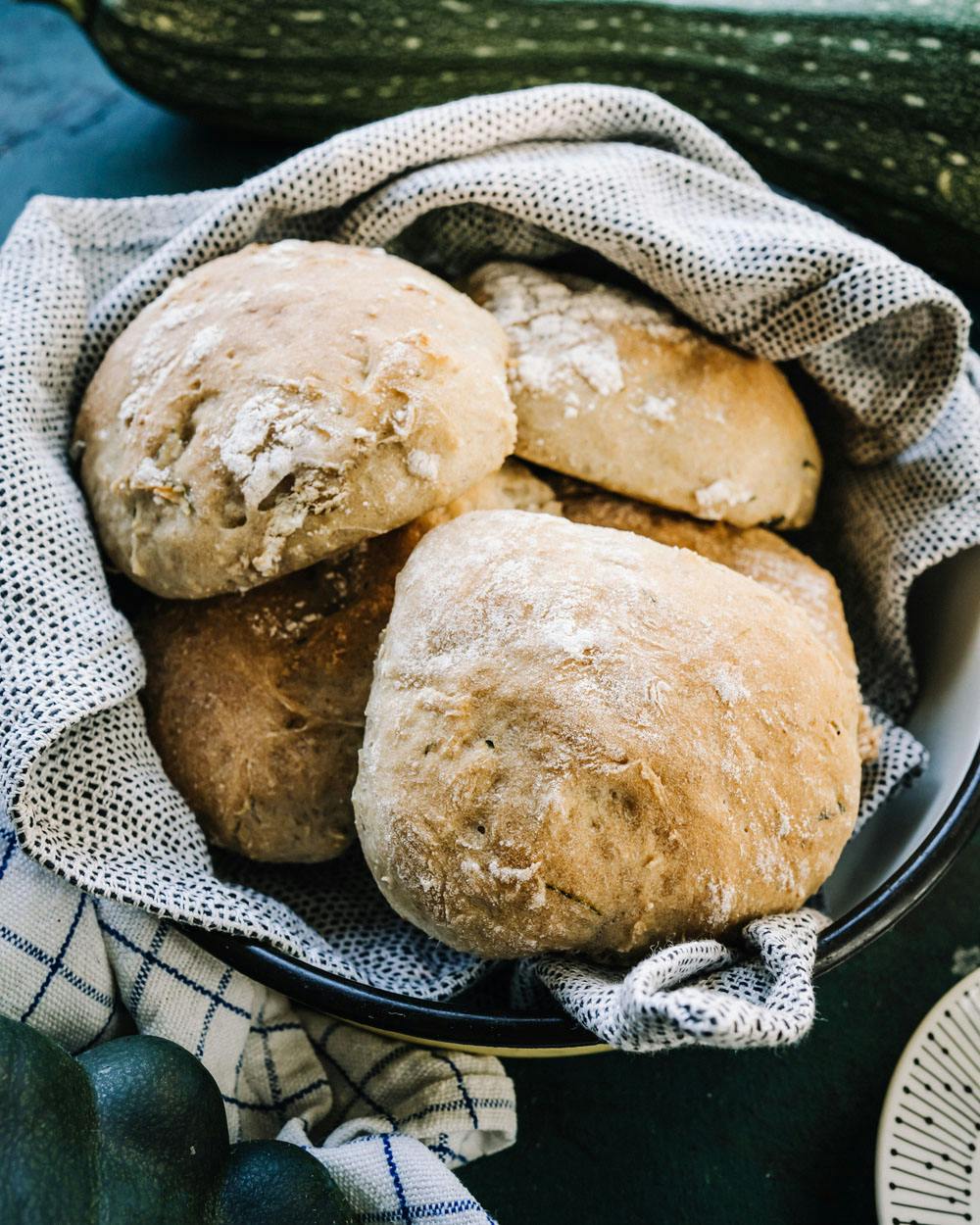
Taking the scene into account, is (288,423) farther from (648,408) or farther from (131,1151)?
(131,1151)

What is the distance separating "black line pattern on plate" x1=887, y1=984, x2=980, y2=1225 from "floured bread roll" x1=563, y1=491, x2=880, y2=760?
31 cm

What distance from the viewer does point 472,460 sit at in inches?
37.1

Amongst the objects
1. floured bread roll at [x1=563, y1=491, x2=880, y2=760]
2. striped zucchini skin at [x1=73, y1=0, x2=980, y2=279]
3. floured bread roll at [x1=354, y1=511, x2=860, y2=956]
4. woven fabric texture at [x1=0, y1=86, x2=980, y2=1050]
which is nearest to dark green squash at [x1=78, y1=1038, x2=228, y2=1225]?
woven fabric texture at [x1=0, y1=86, x2=980, y2=1050]

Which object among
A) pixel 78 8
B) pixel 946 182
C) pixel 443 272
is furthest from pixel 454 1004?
pixel 78 8

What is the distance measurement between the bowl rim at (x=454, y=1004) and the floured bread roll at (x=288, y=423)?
0.34 metres

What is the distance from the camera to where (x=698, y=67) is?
1615 millimetres

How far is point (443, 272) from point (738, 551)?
1.69ft

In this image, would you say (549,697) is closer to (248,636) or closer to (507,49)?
(248,636)

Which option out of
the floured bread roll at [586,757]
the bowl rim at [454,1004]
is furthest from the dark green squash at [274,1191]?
the floured bread roll at [586,757]

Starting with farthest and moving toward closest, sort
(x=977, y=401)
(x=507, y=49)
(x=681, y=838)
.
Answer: (x=507, y=49) < (x=977, y=401) < (x=681, y=838)

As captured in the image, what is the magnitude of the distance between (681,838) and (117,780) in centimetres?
51

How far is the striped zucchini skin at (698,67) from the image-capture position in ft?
4.93

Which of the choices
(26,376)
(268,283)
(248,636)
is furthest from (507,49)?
(248,636)

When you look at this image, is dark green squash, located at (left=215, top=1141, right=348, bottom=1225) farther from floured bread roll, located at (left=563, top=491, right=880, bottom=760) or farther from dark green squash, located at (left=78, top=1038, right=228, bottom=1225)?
floured bread roll, located at (left=563, top=491, right=880, bottom=760)
